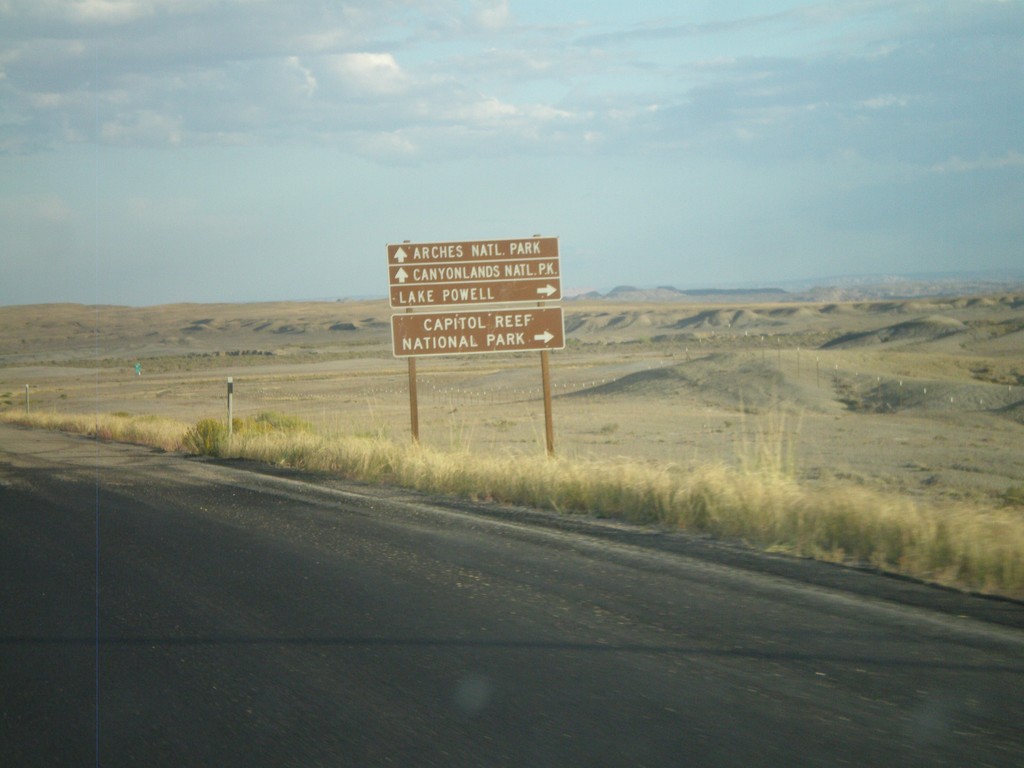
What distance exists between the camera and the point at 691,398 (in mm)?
40156

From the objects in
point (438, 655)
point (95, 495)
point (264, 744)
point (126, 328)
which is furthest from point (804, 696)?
point (126, 328)

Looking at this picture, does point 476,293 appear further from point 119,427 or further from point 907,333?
point 907,333

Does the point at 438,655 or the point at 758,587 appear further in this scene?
the point at 758,587

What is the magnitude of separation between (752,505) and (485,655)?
16.7ft

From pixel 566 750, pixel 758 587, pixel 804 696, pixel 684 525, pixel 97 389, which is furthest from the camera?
pixel 97 389

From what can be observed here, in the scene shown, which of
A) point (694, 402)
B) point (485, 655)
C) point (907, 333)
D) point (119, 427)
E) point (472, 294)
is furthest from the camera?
point (907, 333)

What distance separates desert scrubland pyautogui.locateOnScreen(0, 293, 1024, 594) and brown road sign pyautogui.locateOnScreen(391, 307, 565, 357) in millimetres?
1838

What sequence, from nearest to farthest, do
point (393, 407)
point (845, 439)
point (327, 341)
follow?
point (845, 439)
point (393, 407)
point (327, 341)

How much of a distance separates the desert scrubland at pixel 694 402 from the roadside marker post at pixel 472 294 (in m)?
1.94

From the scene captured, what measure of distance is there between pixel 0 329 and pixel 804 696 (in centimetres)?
18588

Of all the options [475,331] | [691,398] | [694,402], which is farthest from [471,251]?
[691,398]

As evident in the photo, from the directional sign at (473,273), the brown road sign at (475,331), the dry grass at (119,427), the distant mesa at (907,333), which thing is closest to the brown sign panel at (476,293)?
the directional sign at (473,273)

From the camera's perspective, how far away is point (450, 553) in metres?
9.09

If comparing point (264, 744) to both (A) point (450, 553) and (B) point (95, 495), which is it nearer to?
(A) point (450, 553)
